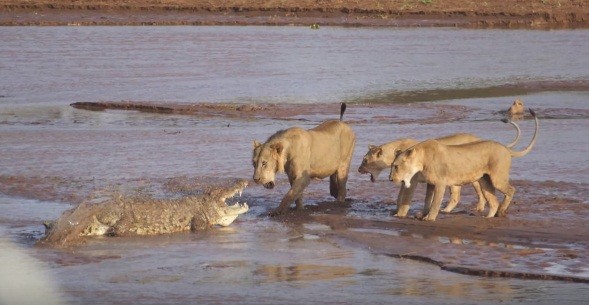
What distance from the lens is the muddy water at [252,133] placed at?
34.9ft

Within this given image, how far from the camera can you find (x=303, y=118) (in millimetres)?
23125

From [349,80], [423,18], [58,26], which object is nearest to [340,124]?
[349,80]

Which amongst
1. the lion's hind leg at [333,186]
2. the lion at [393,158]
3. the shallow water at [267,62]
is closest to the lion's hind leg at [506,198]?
the lion at [393,158]

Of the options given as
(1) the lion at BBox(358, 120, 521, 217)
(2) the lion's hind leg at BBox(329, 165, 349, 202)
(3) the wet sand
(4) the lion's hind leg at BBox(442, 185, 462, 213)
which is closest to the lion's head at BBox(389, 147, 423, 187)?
(3) the wet sand

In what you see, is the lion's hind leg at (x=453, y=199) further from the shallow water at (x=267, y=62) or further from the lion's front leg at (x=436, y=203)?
the shallow water at (x=267, y=62)

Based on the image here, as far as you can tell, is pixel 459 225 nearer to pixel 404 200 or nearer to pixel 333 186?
pixel 404 200

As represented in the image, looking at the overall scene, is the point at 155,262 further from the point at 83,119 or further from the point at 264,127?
the point at 83,119

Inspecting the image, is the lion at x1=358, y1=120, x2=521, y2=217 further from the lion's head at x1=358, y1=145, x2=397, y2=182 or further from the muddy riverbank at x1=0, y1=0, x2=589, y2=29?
the muddy riverbank at x1=0, y1=0, x2=589, y2=29

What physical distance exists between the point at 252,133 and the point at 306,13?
110 ft

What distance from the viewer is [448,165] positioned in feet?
43.0

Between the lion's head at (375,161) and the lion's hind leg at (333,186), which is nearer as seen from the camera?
the lion's head at (375,161)

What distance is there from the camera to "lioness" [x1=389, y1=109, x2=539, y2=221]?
13.1 m

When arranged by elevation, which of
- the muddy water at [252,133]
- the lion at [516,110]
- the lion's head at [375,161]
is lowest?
the muddy water at [252,133]

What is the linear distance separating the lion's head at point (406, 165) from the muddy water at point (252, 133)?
2.24 ft
